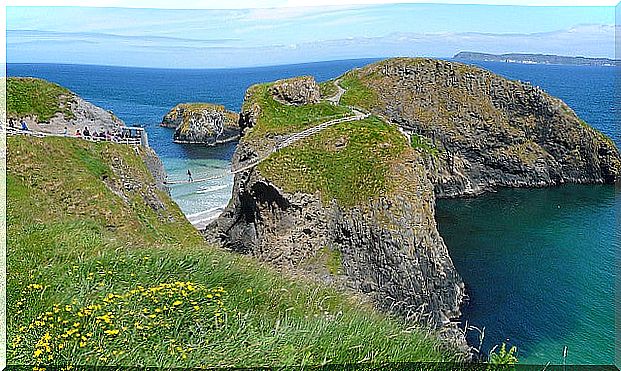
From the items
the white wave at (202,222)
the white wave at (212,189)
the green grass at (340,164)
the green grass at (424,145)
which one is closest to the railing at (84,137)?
the green grass at (340,164)

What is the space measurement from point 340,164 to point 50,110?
1890 cm

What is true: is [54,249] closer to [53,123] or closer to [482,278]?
[53,123]

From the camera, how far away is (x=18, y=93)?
3500 cm

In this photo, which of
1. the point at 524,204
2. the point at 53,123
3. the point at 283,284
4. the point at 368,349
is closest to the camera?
the point at 368,349

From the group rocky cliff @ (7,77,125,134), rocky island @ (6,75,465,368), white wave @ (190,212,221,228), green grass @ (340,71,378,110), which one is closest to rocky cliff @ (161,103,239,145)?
green grass @ (340,71,378,110)

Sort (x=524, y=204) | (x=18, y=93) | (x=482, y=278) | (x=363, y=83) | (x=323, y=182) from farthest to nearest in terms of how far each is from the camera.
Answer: (x=363, y=83)
(x=524, y=204)
(x=482, y=278)
(x=323, y=182)
(x=18, y=93)

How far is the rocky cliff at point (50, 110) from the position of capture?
3247 cm

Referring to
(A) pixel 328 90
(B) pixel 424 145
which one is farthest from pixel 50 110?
(B) pixel 424 145

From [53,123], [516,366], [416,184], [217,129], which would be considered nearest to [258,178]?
[416,184]

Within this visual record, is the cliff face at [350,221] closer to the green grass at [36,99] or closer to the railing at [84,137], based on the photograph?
the railing at [84,137]

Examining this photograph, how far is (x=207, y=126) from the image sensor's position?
10725 centimetres

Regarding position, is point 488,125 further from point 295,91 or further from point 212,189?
point 212,189

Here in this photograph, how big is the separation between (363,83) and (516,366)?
74.5 metres

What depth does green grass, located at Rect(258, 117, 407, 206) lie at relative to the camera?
3891 centimetres
